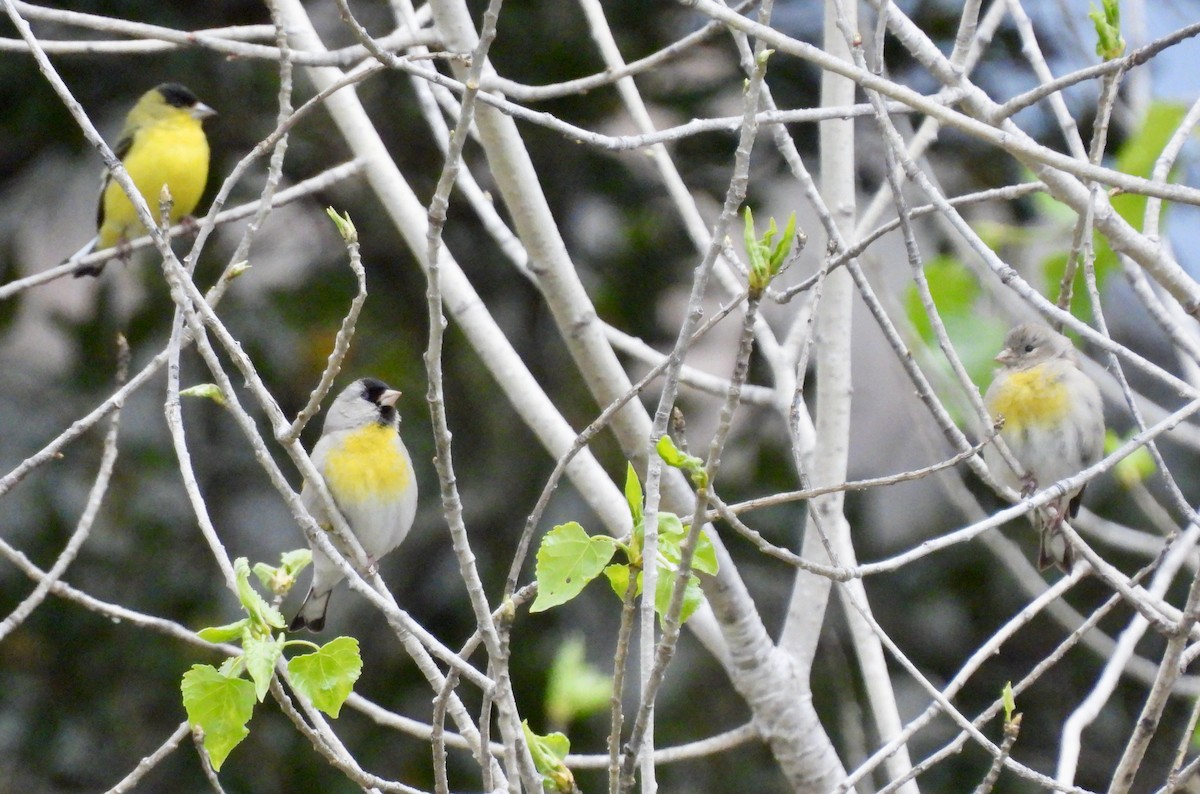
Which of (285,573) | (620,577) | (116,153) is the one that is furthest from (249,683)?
(116,153)

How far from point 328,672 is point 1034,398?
2.95 m

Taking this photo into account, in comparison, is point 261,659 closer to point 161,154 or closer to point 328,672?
point 328,672

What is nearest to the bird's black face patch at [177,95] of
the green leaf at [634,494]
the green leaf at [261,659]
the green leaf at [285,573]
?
the green leaf at [285,573]

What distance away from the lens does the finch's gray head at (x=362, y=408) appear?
13.6 ft

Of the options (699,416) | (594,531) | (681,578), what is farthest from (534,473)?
(681,578)

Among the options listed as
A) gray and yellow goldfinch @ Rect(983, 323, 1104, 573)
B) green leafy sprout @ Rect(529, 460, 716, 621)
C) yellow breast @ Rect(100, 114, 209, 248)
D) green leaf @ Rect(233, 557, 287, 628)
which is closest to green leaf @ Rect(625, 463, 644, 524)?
green leafy sprout @ Rect(529, 460, 716, 621)

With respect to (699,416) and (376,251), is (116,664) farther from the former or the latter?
(699,416)

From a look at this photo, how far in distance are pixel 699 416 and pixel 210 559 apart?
2.06 m

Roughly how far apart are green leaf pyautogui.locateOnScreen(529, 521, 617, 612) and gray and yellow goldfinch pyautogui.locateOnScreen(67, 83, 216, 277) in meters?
4.12

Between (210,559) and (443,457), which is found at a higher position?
(210,559)

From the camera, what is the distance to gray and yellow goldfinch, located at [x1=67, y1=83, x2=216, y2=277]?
18.5 feet

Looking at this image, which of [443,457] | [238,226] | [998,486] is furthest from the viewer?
[238,226]

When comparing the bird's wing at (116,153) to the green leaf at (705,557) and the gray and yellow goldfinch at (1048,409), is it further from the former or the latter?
the green leaf at (705,557)

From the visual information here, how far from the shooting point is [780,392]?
3.67 m
